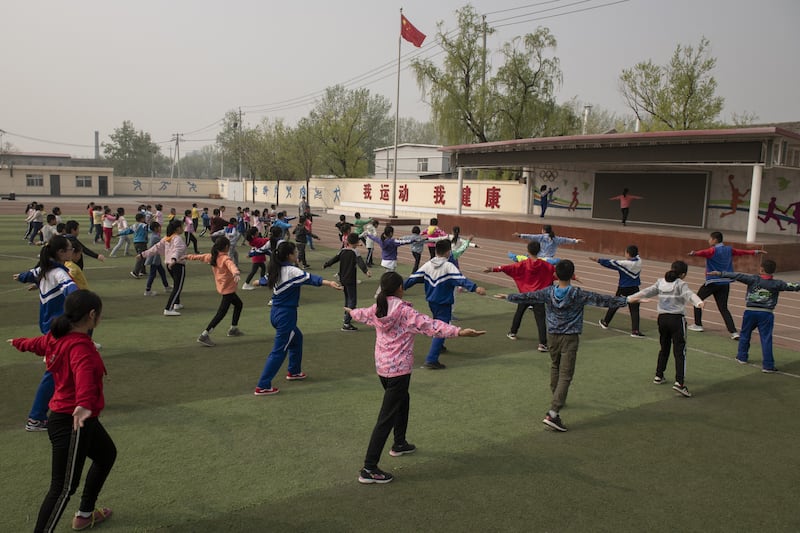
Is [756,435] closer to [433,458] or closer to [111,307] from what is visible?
[433,458]

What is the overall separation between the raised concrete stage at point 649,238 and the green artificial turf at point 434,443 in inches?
429

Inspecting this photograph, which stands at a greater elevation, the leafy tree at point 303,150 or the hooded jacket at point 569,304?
the leafy tree at point 303,150

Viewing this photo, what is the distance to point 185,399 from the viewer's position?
22.2 feet

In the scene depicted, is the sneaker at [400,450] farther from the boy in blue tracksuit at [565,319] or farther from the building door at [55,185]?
the building door at [55,185]

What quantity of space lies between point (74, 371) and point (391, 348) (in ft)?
7.68

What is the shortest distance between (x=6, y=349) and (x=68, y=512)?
5341 mm

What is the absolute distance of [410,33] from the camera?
31594 mm

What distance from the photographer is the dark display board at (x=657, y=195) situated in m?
25.1

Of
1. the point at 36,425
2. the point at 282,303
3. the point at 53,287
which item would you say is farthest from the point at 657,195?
the point at 36,425

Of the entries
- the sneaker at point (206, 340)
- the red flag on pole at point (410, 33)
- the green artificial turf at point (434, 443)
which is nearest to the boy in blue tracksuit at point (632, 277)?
the green artificial turf at point (434, 443)

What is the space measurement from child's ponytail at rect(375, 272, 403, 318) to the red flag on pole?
29.0 meters

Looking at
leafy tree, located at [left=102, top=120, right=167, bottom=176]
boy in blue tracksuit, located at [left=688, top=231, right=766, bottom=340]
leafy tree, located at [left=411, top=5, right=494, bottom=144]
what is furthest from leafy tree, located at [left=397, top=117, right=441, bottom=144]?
boy in blue tracksuit, located at [left=688, top=231, right=766, bottom=340]

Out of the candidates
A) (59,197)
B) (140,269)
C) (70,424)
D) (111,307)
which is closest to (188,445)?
(70,424)

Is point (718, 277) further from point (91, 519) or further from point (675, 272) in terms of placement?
point (91, 519)
